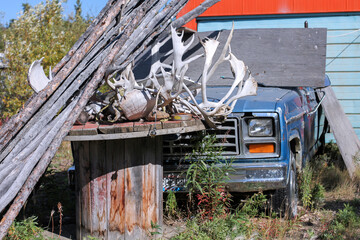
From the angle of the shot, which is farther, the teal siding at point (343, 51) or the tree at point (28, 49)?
the tree at point (28, 49)

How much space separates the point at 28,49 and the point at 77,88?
606 cm

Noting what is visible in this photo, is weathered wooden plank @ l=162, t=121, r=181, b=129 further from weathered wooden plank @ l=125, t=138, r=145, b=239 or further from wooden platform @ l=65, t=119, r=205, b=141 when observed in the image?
weathered wooden plank @ l=125, t=138, r=145, b=239

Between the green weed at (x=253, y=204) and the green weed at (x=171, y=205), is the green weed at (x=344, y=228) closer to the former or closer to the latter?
the green weed at (x=253, y=204)

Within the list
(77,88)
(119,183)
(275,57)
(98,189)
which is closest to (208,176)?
(119,183)

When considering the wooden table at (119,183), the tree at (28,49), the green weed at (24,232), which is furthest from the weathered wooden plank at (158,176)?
the tree at (28,49)

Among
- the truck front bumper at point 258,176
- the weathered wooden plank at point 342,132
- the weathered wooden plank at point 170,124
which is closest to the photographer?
the weathered wooden plank at point 170,124

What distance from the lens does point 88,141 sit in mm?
4156

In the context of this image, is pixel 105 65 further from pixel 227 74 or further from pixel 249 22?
pixel 249 22

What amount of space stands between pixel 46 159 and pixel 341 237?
A: 2729mm

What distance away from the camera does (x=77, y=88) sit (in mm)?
4203

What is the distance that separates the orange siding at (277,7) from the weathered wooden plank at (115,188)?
5873mm

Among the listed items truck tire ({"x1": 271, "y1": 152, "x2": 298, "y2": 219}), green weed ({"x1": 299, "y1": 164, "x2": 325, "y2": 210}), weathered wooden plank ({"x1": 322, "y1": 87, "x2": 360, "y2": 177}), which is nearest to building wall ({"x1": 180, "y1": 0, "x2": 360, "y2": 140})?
weathered wooden plank ({"x1": 322, "y1": 87, "x2": 360, "y2": 177})

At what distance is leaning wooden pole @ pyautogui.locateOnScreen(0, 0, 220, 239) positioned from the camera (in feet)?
11.8

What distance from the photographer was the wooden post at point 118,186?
4125 millimetres
